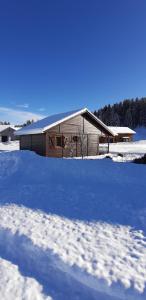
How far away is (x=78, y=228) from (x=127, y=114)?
92.2 metres

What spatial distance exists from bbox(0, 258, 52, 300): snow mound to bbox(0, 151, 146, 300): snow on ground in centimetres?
11

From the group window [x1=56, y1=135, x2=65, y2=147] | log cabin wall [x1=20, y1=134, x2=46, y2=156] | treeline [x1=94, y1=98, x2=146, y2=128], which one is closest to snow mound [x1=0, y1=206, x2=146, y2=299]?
log cabin wall [x1=20, y1=134, x2=46, y2=156]

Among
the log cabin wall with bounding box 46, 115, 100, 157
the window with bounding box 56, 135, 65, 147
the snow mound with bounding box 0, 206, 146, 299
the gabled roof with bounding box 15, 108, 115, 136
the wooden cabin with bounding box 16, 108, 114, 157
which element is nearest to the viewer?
the snow mound with bounding box 0, 206, 146, 299

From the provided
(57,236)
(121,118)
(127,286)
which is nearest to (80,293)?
(127,286)

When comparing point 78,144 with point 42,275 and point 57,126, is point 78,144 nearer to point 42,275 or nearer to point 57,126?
point 57,126

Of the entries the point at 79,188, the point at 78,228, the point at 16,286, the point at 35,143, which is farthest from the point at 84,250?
the point at 35,143

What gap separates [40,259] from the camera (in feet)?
19.7

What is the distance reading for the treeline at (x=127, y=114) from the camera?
311 ft

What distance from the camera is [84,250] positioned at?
6180 mm

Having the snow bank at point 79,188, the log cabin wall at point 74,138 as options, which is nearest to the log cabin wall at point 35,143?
the log cabin wall at point 74,138

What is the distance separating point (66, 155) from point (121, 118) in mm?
80361

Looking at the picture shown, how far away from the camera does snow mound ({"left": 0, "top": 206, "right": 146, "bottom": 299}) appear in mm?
5086

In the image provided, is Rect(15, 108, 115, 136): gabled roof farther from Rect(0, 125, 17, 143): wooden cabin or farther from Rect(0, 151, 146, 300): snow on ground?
Rect(0, 125, 17, 143): wooden cabin

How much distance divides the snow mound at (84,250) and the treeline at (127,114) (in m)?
88.5
